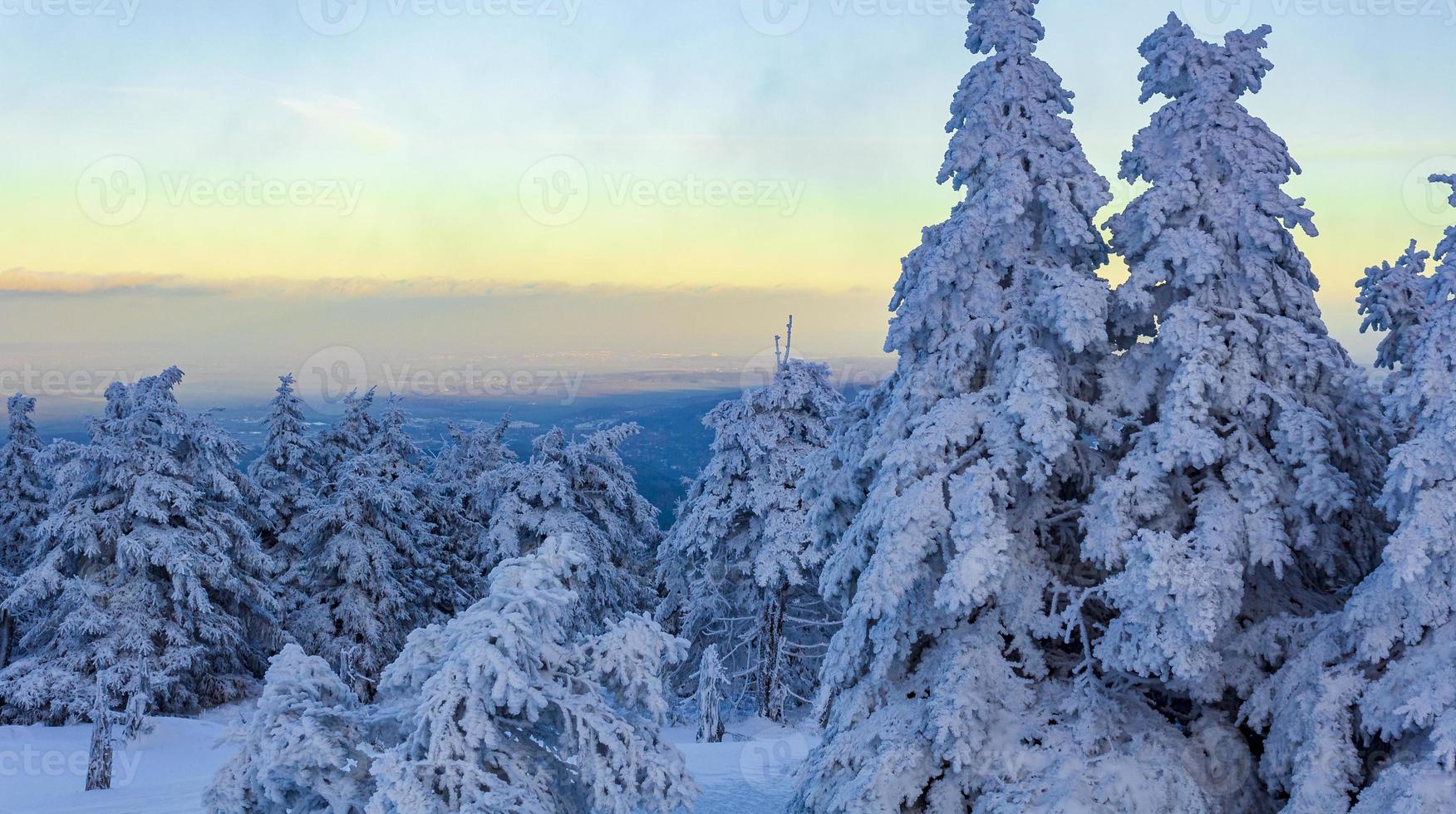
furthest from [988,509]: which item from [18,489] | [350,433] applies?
[18,489]

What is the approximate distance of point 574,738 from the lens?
8953 mm

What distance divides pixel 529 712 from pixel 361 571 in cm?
2215

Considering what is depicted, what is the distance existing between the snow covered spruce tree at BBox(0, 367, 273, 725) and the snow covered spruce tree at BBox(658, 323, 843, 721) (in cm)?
1162

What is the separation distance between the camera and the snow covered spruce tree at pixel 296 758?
8477 millimetres

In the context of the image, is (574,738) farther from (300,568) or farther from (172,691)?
(300,568)

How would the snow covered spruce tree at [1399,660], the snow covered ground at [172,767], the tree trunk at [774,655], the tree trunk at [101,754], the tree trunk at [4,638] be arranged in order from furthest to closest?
the tree trunk at [4,638]
the tree trunk at [774,655]
the tree trunk at [101,754]
the snow covered ground at [172,767]
the snow covered spruce tree at [1399,660]

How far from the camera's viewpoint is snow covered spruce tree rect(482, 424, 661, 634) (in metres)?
26.3

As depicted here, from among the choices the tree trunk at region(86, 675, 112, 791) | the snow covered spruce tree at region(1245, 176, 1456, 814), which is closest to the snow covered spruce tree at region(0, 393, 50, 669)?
the tree trunk at region(86, 675, 112, 791)

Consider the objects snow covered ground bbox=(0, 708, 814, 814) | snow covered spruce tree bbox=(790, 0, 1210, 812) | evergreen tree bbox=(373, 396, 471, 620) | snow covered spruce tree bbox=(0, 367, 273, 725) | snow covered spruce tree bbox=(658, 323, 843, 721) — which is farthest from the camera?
evergreen tree bbox=(373, 396, 471, 620)

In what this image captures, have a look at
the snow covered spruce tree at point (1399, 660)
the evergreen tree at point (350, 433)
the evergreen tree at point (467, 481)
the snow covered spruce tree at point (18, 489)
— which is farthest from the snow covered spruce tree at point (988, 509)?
the snow covered spruce tree at point (18, 489)

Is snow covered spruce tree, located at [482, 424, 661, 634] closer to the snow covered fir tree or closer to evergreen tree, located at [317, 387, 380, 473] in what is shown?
evergreen tree, located at [317, 387, 380, 473]

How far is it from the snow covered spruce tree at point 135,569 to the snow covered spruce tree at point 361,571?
2.50 m

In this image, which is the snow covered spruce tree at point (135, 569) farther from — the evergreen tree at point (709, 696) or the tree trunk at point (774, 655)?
the tree trunk at point (774, 655)

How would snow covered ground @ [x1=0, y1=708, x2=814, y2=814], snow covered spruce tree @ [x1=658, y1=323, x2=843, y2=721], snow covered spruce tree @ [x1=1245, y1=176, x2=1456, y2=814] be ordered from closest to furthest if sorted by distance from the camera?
snow covered spruce tree @ [x1=1245, y1=176, x2=1456, y2=814], snow covered ground @ [x1=0, y1=708, x2=814, y2=814], snow covered spruce tree @ [x1=658, y1=323, x2=843, y2=721]
